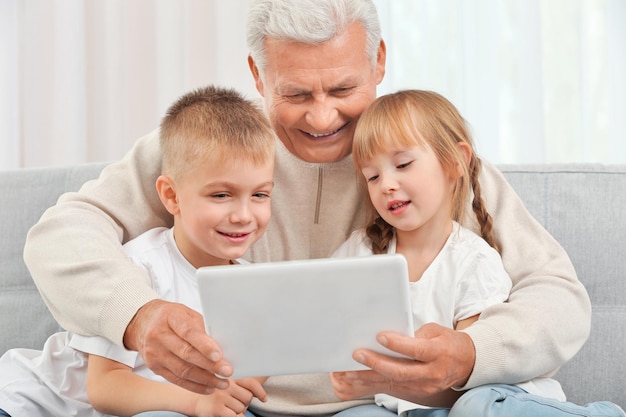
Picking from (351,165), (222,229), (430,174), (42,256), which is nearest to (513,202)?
(430,174)

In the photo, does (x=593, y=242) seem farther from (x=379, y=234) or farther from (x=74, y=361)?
(x=74, y=361)

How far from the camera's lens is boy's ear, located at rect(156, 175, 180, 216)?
164 centimetres

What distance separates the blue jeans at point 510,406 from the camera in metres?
1.24

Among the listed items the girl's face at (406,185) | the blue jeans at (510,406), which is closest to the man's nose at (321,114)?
the girl's face at (406,185)

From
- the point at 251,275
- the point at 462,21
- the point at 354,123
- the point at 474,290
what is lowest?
the point at 474,290

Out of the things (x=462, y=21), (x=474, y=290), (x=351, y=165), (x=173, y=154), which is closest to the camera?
(x=474, y=290)

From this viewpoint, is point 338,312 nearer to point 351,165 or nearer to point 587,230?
point 351,165

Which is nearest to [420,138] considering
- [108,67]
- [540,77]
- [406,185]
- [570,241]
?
[406,185]

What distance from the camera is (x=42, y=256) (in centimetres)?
157

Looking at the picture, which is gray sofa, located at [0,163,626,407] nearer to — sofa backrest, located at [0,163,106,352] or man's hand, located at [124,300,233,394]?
sofa backrest, located at [0,163,106,352]

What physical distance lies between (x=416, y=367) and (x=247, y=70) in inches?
83.3

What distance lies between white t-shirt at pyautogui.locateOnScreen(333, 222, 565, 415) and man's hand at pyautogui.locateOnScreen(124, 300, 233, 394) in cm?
38

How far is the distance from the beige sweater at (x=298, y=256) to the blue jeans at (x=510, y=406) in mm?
40

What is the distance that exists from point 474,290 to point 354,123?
433mm
